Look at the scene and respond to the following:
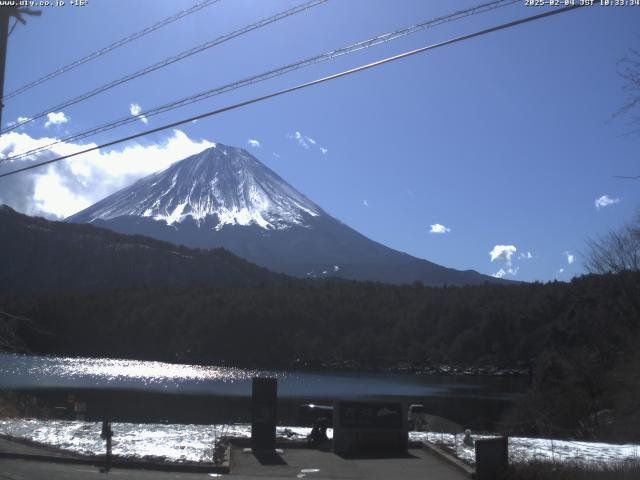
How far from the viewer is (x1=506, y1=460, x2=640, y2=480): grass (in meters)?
12.8

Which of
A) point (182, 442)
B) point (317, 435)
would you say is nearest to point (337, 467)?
point (317, 435)

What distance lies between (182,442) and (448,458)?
5.75 metres

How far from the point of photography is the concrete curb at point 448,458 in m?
15.2

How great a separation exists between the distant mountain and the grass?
143m

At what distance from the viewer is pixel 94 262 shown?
16750 cm

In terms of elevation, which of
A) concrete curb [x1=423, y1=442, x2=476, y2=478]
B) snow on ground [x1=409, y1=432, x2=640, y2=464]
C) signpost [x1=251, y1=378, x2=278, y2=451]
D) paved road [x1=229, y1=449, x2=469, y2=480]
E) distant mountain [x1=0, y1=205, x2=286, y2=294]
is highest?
distant mountain [x1=0, y1=205, x2=286, y2=294]

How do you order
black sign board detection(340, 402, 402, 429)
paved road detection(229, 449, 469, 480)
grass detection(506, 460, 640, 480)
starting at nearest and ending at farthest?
grass detection(506, 460, 640, 480), paved road detection(229, 449, 469, 480), black sign board detection(340, 402, 402, 429)

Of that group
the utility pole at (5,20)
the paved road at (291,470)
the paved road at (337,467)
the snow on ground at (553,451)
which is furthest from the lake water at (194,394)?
the utility pole at (5,20)

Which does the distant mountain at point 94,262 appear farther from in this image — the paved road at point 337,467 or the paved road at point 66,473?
the paved road at point 66,473

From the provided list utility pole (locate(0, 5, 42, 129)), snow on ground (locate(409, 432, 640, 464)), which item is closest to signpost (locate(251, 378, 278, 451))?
snow on ground (locate(409, 432, 640, 464))

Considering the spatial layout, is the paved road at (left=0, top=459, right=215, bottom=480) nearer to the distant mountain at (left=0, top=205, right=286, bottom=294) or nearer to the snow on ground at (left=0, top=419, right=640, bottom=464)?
the snow on ground at (left=0, top=419, right=640, bottom=464)

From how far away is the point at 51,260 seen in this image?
165750mm

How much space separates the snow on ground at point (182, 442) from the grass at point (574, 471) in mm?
947

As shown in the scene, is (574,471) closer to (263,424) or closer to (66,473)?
(263,424)
